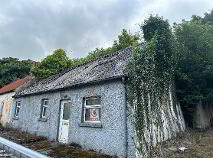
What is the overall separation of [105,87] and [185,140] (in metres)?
4.74

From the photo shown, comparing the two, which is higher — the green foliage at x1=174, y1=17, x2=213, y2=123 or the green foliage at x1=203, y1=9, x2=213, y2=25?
the green foliage at x1=203, y1=9, x2=213, y2=25

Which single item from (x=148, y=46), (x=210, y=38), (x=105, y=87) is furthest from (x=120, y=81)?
(x=210, y=38)

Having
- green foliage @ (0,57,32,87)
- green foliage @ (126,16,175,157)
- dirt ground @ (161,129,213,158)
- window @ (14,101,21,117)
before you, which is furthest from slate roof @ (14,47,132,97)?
green foliage @ (0,57,32,87)

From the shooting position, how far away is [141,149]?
9.30m

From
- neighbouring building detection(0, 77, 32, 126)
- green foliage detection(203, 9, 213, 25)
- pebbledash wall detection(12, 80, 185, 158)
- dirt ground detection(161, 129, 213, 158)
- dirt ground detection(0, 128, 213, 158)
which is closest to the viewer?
dirt ground detection(161, 129, 213, 158)

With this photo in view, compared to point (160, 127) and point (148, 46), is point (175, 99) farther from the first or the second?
point (148, 46)

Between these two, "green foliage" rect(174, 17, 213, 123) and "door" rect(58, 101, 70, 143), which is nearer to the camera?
"green foliage" rect(174, 17, 213, 123)

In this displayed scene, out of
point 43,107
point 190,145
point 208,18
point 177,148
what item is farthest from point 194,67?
point 43,107

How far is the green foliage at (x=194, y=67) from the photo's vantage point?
43.3 feet

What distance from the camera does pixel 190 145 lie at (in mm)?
10555

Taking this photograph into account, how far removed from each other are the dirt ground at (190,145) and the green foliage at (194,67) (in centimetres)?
190

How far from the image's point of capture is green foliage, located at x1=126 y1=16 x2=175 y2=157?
977cm

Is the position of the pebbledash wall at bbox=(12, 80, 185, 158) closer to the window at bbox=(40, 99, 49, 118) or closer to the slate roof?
the slate roof

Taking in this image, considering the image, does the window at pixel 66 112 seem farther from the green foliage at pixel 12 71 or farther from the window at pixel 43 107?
the green foliage at pixel 12 71
